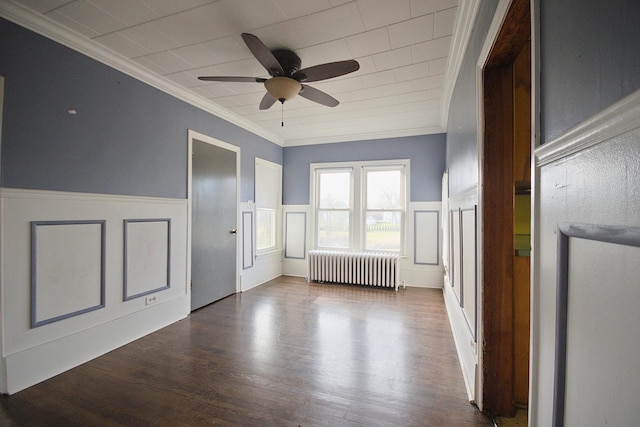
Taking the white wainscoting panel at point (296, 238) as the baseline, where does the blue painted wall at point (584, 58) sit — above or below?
above

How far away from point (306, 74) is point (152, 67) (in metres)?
1.67

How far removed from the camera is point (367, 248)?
5.16 meters

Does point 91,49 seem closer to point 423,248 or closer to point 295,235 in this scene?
point 295,235

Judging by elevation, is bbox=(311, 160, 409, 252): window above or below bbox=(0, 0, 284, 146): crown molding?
below

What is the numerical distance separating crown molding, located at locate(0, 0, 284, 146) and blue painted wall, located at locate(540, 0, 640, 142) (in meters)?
3.10

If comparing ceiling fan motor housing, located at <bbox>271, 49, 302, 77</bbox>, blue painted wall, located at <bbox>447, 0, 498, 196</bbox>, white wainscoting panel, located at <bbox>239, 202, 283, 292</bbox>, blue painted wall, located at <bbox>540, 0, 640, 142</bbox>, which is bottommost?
white wainscoting panel, located at <bbox>239, 202, 283, 292</bbox>

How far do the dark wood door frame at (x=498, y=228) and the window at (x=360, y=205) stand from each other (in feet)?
10.7

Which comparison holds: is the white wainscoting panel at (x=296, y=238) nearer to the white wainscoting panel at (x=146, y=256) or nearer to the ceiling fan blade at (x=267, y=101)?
the white wainscoting panel at (x=146, y=256)

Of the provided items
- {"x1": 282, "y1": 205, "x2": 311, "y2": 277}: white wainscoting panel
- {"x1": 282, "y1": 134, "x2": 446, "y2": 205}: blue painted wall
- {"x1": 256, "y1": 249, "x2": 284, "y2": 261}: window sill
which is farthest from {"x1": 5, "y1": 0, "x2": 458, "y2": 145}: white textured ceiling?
{"x1": 256, "y1": 249, "x2": 284, "y2": 261}: window sill

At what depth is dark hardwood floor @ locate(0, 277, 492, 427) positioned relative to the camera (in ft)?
5.79

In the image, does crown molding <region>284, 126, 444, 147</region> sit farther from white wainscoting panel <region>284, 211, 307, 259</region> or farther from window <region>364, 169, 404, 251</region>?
white wainscoting panel <region>284, 211, 307, 259</region>

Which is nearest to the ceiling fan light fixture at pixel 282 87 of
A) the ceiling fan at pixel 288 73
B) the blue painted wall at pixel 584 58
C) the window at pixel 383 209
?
the ceiling fan at pixel 288 73

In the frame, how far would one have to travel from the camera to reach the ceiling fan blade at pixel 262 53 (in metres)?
1.87

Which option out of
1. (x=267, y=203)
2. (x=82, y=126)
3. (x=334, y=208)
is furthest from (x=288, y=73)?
(x=334, y=208)
